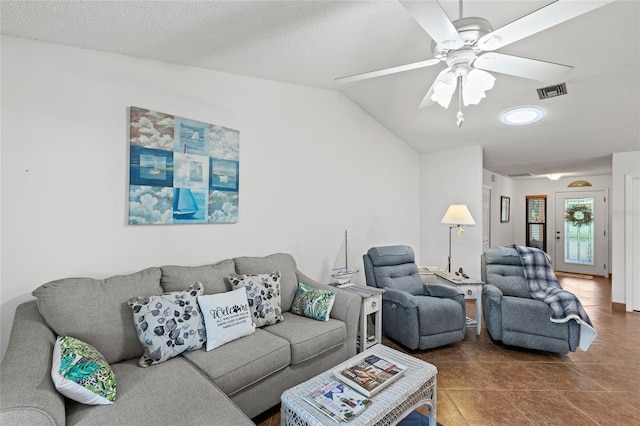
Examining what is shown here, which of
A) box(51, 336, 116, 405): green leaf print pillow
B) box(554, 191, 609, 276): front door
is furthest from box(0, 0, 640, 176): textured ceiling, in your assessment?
box(554, 191, 609, 276): front door

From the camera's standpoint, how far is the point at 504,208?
687 cm

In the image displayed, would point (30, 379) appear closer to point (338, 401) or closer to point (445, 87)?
point (338, 401)

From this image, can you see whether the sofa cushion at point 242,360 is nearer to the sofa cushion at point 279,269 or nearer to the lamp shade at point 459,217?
the sofa cushion at point 279,269

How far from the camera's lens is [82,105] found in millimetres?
2029

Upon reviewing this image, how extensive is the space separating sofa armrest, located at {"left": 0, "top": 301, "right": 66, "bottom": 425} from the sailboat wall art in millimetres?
871

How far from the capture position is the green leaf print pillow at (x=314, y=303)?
8.04 ft

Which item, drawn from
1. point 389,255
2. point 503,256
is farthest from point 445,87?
point 503,256

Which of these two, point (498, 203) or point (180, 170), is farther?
point (498, 203)

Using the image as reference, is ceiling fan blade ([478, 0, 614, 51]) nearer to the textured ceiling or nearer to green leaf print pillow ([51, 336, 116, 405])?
the textured ceiling

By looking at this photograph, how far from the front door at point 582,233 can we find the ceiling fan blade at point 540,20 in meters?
7.15

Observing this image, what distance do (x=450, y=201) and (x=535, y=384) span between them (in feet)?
9.14

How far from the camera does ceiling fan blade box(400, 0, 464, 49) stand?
123cm

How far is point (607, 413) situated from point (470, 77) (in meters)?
2.38

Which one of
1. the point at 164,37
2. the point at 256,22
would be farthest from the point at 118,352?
the point at 256,22
